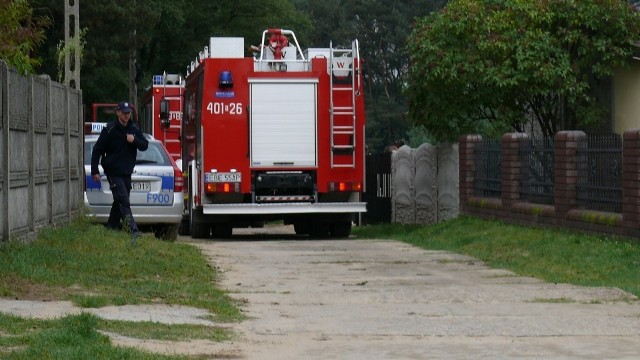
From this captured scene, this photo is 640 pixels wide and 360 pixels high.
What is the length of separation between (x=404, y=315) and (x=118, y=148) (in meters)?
8.26

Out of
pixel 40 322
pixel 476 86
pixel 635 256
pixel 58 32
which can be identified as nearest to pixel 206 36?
pixel 58 32

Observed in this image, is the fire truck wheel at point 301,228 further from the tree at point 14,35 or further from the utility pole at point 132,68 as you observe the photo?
the utility pole at point 132,68

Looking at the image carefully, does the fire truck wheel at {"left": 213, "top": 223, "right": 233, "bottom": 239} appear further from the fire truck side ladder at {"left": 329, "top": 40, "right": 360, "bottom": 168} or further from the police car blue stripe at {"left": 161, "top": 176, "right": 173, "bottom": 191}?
the police car blue stripe at {"left": 161, "top": 176, "right": 173, "bottom": 191}

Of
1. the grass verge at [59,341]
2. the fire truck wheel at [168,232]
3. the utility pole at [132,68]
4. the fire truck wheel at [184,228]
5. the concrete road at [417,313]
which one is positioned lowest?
the fire truck wheel at [184,228]

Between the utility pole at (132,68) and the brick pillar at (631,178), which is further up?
the utility pole at (132,68)

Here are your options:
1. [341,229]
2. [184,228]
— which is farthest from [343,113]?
[184,228]

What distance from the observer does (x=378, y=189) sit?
3634 centimetres

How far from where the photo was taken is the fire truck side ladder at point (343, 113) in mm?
26312

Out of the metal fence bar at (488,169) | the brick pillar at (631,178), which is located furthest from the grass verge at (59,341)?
the metal fence bar at (488,169)

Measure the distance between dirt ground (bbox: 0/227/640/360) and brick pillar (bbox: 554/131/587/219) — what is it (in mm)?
3567

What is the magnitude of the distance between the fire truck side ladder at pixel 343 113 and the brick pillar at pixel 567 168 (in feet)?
17.9

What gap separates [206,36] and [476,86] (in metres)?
42.4

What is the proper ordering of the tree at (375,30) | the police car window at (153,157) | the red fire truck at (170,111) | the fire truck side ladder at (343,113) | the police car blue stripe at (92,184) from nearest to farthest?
the police car blue stripe at (92,184) → the police car window at (153,157) → the fire truck side ladder at (343,113) → the red fire truck at (170,111) → the tree at (375,30)

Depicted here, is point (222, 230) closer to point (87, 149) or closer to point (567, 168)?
point (87, 149)
